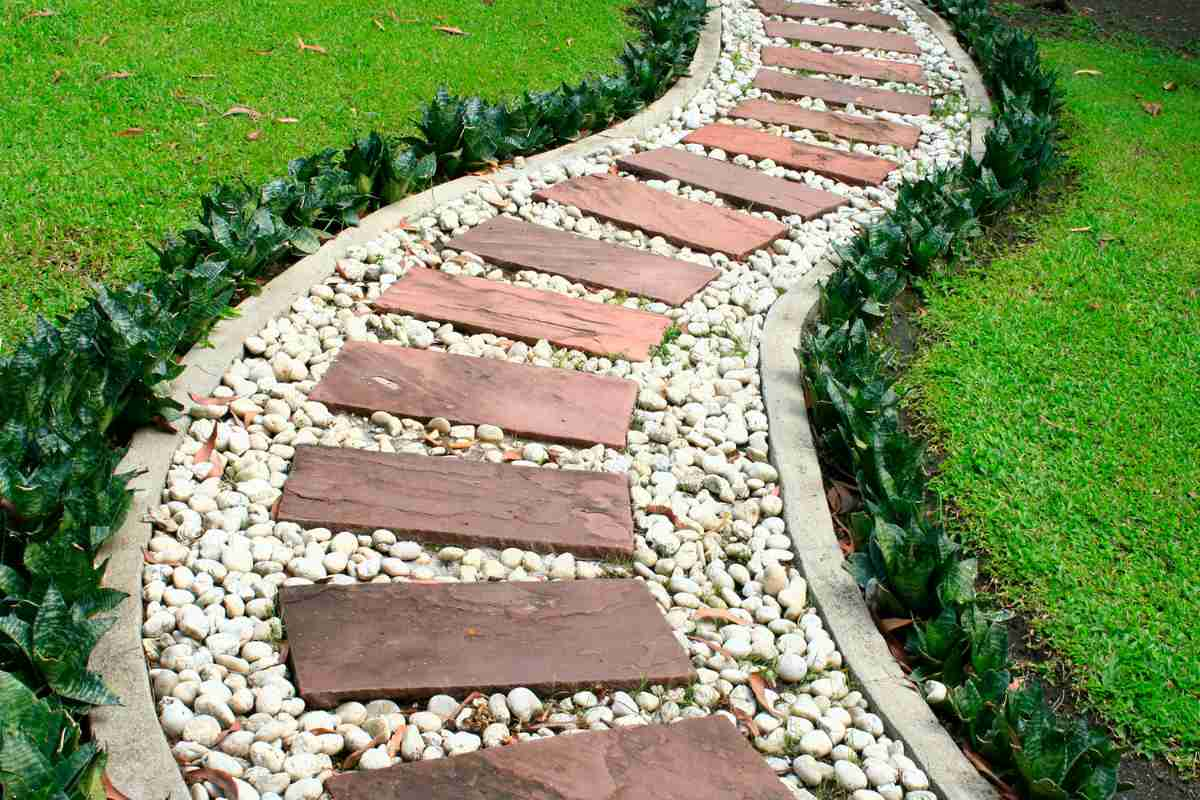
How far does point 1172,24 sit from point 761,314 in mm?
6532

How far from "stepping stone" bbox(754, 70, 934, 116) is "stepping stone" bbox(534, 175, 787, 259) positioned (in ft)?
6.09

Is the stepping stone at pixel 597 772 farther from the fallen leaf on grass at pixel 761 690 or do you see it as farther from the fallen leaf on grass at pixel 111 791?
the fallen leaf on grass at pixel 111 791

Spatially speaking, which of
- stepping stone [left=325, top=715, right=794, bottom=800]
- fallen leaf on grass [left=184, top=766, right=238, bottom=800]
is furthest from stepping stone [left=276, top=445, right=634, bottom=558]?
fallen leaf on grass [left=184, top=766, right=238, bottom=800]

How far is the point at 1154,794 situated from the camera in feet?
7.28

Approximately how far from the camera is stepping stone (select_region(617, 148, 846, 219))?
4.66 metres

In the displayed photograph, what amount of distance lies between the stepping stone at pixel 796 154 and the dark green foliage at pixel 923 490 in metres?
0.42

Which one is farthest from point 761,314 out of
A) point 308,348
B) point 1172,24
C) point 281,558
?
point 1172,24

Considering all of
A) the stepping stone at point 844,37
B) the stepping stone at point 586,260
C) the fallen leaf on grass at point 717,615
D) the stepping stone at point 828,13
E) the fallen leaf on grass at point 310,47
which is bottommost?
the fallen leaf on grass at point 717,615

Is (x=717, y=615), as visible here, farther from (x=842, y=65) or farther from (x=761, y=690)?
(x=842, y=65)

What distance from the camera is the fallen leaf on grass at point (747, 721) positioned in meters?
2.24

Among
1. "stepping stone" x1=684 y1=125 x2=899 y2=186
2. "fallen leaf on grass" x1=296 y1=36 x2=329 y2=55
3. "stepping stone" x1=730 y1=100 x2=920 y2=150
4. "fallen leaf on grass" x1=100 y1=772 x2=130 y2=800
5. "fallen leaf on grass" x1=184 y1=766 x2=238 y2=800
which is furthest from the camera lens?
"stepping stone" x1=730 y1=100 x2=920 y2=150

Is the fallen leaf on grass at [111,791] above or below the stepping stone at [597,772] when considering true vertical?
above

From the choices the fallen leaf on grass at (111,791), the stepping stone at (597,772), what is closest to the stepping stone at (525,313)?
the stepping stone at (597,772)

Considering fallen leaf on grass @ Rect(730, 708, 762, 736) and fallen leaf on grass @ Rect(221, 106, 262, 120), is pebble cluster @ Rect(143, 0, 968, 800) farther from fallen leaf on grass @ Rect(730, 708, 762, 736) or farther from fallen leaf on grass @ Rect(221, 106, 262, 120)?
fallen leaf on grass @ Rect(221, 106, 262, 120)
